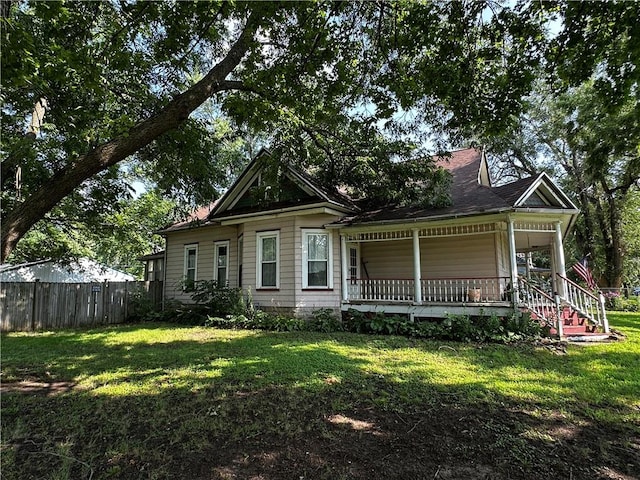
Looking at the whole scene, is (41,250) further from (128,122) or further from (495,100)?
(495,100)

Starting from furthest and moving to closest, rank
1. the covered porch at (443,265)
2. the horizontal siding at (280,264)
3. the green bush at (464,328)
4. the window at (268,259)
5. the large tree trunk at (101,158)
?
1. the window at (268,259)
2. the horizontal siding at (280,264)
3. the covered porch at (443,265)
4. the green bush at (464,328)
5. the large tree trunk at (101,158)

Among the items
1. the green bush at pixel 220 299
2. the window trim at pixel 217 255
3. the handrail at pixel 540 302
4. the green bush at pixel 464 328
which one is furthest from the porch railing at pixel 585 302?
the window trim at pixel 217 255

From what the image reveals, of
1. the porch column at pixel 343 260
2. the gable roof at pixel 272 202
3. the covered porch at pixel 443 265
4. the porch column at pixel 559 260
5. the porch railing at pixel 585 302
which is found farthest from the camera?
the porch column at pixel 343 260

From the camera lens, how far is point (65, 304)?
11875 millimetres

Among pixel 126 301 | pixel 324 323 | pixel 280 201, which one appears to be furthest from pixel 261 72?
pixel 126 301

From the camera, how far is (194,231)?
1507 cm

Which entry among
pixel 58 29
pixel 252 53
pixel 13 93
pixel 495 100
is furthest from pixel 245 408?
pixel 13 93

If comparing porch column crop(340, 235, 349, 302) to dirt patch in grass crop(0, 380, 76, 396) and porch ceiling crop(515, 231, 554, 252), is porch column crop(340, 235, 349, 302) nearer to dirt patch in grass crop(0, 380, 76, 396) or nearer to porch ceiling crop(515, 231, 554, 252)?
porch ceiling crop(515, 231, 554, 252)

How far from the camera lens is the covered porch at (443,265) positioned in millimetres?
9484

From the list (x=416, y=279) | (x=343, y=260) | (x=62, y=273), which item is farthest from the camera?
(x=62, y=273)

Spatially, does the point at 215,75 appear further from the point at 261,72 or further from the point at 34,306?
the point at 34,306

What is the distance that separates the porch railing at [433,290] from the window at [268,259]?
259 cm

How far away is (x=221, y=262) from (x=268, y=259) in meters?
3.21

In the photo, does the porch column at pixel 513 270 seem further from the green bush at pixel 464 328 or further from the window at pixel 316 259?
the window at pixel 316 259
